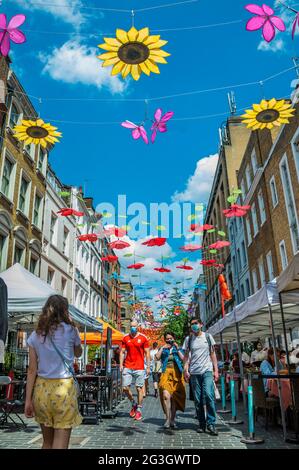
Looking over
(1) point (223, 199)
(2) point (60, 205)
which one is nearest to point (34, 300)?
(2) point (60, 205)

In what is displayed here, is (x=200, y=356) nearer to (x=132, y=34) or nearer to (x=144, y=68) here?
(x=144, y=68)

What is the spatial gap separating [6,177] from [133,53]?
44.7 feet

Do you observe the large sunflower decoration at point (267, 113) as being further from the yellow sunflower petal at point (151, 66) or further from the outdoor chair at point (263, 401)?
the outdoor chair at point (263, 401)

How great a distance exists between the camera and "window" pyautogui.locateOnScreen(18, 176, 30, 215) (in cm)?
1967

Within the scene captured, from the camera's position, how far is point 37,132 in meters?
8.26

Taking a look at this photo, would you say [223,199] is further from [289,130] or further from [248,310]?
[248,310]

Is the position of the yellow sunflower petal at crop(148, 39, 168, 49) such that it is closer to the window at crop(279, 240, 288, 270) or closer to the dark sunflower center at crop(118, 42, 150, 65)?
the dark sunflower center at crop(118, 42, 150, 65)

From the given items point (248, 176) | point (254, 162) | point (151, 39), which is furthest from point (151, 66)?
point (248, 176)

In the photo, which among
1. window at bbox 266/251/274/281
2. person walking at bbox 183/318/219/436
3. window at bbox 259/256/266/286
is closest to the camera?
person walking at bbox 183/318/219/436

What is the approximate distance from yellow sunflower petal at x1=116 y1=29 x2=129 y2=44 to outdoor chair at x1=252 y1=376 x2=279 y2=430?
6347mm

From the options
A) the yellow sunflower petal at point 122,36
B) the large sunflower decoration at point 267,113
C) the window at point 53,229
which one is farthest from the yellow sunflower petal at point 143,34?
the window at point 53,229

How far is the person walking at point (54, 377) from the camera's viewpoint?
3.47 metres

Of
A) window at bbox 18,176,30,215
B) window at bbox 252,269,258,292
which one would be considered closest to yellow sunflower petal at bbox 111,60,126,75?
window at bbox 18,176,30,215
